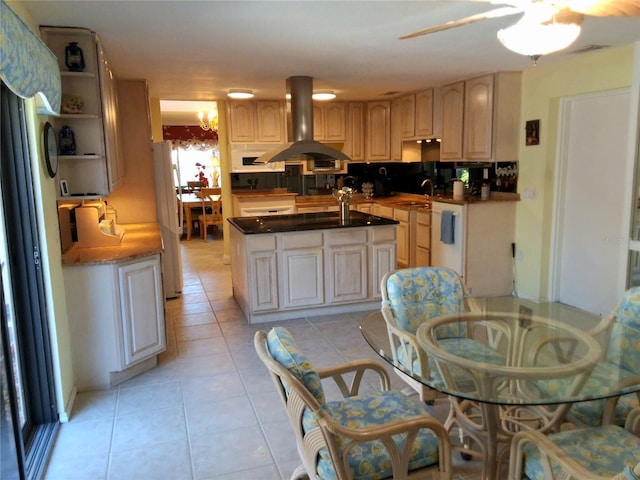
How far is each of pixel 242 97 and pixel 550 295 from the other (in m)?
4.15

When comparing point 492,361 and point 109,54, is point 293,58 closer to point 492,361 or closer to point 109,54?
point 109,54

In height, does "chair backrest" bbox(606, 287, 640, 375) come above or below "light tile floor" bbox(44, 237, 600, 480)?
above

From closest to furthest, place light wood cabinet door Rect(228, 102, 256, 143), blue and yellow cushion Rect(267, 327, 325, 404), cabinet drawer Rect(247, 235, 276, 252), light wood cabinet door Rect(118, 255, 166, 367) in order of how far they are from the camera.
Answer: blue and yellow cushion Rect(267, 327, 325, 404) < light wood cabinet door Rect(118, 255, 166, 367) < cabinet drawer Rect(247, 235, 276, 252) < light wood cabinet door Rect(228, 102, 256, 143)

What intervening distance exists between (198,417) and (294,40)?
8.26 feet

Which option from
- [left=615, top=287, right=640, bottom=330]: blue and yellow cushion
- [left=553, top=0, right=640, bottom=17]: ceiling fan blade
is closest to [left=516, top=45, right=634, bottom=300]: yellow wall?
[left=615, top=287, right=640, bottom=330]: blue and yellow cushion

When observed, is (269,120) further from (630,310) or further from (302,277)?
(630,310)

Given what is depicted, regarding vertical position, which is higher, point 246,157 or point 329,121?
point 329,121

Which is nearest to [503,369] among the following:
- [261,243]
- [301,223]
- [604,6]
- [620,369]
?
[620,369]

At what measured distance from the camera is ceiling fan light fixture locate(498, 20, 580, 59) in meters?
1.91

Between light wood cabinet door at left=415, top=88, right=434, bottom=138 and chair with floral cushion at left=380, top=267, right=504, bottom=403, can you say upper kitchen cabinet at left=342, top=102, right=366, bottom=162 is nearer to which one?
light wood cabinet door at left=415, top=88, right=434, bottom=138

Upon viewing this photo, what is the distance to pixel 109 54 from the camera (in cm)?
381

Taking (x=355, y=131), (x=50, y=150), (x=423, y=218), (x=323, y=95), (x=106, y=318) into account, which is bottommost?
(x=106, y=318)

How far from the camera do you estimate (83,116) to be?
10.5 feet

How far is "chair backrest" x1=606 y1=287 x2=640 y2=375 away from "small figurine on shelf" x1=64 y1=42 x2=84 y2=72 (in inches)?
134
